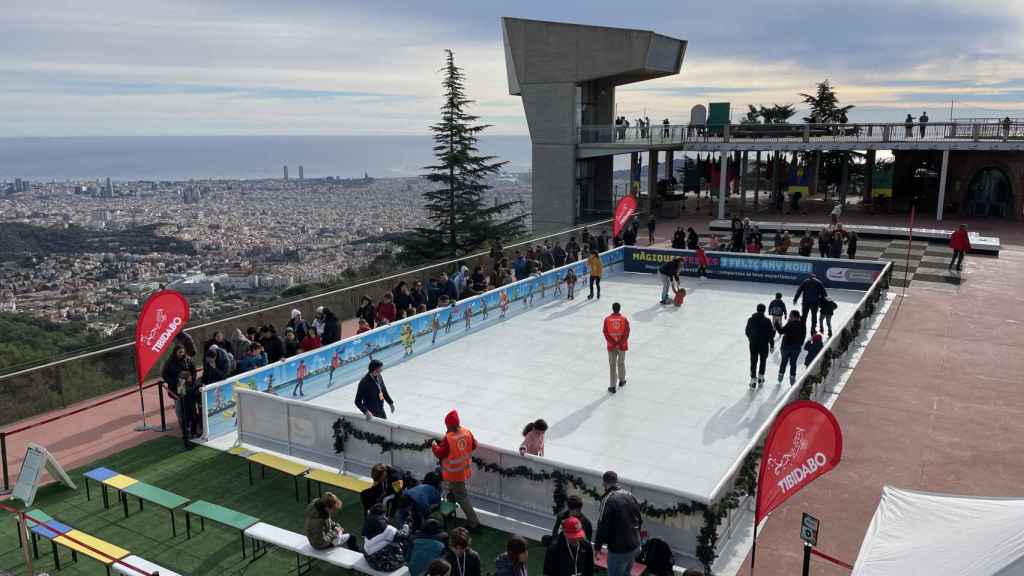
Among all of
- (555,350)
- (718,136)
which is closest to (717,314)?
(555,350)

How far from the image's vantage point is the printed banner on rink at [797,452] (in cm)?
696

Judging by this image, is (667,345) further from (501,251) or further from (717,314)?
(501,251)

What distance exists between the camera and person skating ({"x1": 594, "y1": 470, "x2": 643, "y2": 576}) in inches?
296

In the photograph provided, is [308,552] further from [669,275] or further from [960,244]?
[960,244]

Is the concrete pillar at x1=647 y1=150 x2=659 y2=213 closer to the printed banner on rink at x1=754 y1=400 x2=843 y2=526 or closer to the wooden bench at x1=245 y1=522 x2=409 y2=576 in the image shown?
the wooden bench at x1=245 y1=522 x2=409 y2=576

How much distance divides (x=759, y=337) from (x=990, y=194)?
29376 millimetres

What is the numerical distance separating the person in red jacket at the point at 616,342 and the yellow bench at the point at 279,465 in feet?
19.5

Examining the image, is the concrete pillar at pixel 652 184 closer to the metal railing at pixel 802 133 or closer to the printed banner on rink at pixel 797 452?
the metal railing at pixel 802 133

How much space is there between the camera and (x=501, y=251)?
23484 mm

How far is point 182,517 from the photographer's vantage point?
32.4ft

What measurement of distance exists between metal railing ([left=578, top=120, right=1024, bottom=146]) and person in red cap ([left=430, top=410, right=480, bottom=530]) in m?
28.6

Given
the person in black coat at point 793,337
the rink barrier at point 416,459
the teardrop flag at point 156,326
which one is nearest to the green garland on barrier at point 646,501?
the rink barrier at point 416,459

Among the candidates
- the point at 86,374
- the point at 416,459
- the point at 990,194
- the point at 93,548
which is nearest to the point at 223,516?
the point at 93,548

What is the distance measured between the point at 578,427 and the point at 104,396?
8.53 m
